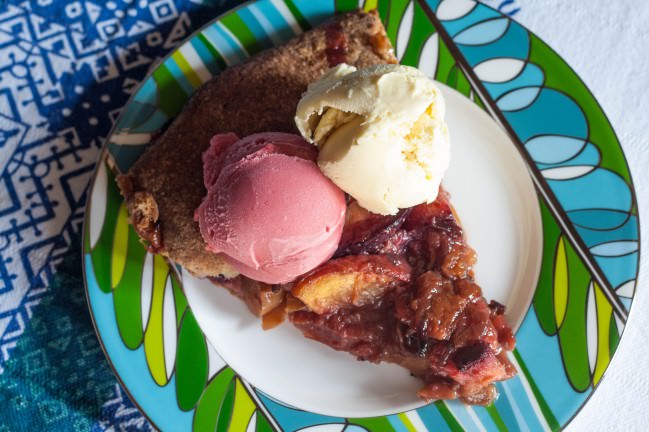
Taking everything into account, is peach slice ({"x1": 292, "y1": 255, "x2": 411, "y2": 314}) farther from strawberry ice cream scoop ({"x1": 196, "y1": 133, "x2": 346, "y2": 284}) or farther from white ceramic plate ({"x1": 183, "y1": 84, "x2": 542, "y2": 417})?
white ceramic plate ({"x1": 183, "y1": 84, "x2": 542, "y2": 417})

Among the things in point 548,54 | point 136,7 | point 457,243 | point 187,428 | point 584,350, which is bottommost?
point 187,428

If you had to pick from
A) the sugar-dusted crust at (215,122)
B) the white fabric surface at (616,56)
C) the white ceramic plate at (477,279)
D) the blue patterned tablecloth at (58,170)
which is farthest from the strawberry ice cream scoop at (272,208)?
the white fabric surface at (616,56)

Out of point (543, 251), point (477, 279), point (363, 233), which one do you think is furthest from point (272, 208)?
point (543, 251)

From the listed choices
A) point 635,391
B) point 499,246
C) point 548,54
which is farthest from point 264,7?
point 635,391

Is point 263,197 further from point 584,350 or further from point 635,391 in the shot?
point 635,391

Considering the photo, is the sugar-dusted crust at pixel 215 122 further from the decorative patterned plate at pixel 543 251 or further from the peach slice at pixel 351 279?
the peach slice at pixel 351 279

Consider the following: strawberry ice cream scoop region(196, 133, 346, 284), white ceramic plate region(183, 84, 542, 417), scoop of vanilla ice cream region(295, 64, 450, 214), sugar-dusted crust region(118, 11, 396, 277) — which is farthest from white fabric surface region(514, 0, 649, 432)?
strawberry ice cream scoop region(196, 133, 346, 284)
